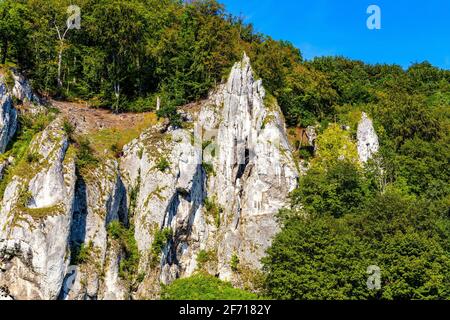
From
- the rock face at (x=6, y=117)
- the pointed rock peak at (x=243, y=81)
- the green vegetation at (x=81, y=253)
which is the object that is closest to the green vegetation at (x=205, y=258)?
the green vegetation at (x=81, y=253)

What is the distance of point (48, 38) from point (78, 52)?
3.06 meters

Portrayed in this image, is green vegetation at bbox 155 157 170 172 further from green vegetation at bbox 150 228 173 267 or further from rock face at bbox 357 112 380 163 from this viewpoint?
rock face at bbox 357 112 380 163

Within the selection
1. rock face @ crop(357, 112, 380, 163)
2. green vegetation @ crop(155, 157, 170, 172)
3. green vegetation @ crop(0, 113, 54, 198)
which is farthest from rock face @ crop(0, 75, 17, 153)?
rock face @ crop(357, 112, 380, 163)

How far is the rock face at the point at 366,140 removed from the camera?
45750 mm

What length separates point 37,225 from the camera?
29.4 m

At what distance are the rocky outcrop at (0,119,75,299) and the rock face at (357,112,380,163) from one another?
82.8 feet

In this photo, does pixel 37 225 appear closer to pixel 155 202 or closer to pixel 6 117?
pixel 155 202

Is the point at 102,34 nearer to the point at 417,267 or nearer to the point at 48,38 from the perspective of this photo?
the point at 48,38

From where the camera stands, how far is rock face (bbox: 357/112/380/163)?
150 feet

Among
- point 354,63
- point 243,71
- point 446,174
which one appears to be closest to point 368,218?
point 446,174

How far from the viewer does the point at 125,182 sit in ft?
121

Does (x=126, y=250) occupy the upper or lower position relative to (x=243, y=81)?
lower

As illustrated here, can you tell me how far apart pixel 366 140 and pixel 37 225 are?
29.1m

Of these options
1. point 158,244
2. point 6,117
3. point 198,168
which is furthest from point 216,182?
point 6,117
